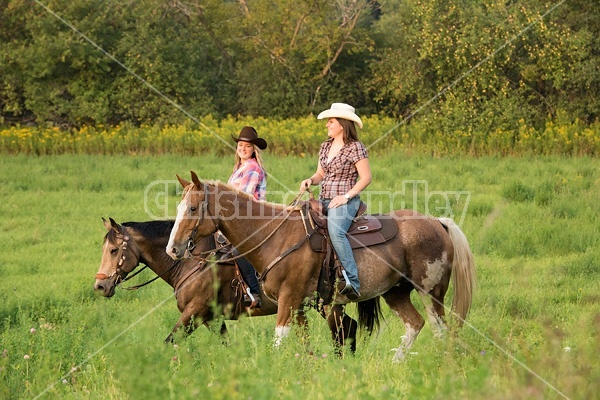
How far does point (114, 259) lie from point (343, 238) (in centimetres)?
209

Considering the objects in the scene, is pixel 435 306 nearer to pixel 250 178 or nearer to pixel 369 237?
pixel 369 237

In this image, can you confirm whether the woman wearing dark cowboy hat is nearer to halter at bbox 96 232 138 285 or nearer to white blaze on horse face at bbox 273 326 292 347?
white blaze on horse face at bbox 273 326 292 347

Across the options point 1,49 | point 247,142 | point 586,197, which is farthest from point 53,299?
point 1,49

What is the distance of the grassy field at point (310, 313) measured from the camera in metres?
4.97

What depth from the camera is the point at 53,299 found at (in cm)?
998

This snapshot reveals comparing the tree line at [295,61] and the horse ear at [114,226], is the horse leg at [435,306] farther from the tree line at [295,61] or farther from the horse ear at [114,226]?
the tree line at [295,61]

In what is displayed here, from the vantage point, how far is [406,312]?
802 centimetres

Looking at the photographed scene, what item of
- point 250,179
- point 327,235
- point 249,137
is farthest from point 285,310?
point 249,137

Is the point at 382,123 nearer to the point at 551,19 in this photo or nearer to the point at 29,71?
the point at 551,19

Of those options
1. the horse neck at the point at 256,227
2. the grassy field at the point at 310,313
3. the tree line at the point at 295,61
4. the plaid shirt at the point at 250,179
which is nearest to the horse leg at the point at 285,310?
the grassy field at the point at 310,313

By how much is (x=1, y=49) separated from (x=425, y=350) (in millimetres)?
27251

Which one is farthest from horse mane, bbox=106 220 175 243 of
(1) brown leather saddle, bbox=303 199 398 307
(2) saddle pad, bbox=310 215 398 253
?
(2) saddle pad, bbox=310 215 398 253

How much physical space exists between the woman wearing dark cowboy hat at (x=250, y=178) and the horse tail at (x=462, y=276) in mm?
1794

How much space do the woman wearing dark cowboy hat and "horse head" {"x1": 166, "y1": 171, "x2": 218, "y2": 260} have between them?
82 centimetres
